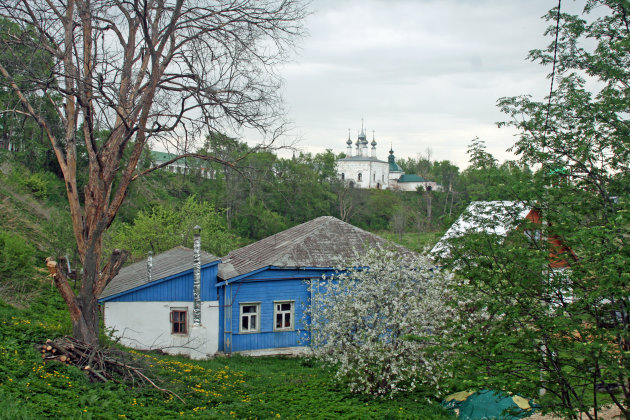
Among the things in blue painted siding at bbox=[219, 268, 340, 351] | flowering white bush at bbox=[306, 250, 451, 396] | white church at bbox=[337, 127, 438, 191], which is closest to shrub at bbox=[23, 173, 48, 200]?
blue painted siding at bbox=[219, 268, 340, 351]

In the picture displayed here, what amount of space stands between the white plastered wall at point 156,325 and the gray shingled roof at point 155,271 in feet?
2.31

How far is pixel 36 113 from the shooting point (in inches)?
396

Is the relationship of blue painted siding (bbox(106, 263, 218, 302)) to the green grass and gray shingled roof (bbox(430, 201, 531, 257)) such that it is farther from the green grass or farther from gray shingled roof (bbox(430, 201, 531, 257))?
gray shingled roof (bbox(430, 201, 531, 257))

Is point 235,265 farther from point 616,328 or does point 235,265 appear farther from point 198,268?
point 616,328

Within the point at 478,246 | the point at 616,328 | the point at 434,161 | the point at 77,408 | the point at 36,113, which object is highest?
the point at 434,161

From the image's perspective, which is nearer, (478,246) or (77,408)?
(77,408)

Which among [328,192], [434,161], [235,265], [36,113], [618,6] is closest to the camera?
[618,6]

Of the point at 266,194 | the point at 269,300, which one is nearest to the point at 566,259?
the point at 269,300

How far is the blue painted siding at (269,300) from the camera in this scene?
58.3ft

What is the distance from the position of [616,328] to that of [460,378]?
229cm

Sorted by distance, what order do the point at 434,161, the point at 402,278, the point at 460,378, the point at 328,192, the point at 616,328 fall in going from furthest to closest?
the point at 434,161, the point at 328,192, the point at 402,278, the point at 460,378, the point at 616,328

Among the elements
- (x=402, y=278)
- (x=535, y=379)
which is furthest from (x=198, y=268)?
(x=535, y=379)

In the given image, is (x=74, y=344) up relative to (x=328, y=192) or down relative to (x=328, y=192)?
down

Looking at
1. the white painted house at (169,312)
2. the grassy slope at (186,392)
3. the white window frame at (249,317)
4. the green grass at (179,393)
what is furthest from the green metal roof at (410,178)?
the green grass at (179,393)
